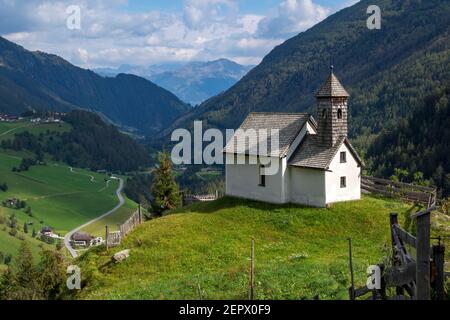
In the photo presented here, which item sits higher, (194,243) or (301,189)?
(301,189)

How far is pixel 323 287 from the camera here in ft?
78.1

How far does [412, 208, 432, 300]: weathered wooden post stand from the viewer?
1341 centimetres

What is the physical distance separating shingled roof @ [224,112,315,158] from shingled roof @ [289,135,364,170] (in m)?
1.02

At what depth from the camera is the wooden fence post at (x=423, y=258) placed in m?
13.4

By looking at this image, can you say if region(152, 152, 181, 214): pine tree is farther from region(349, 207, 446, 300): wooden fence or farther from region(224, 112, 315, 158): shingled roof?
region(349, 207, 446, 300): wooden fence

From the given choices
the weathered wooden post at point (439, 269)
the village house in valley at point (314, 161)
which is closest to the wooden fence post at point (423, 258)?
the weathered wooden post at point (439, 269)

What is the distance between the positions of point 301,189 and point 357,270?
17.4 m

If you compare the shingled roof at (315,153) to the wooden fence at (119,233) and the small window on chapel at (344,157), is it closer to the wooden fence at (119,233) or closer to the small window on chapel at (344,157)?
the small window on chapel at (344,157)

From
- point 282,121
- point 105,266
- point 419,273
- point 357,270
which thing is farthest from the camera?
point 282,121

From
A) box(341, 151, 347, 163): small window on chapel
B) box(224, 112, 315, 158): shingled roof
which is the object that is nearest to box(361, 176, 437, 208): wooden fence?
box(341, 151, 347, 163): small window on chapel

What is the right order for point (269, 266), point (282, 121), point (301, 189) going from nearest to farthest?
1. point (269, 266)
2. point (301, 189)
3. point (282, 121)
